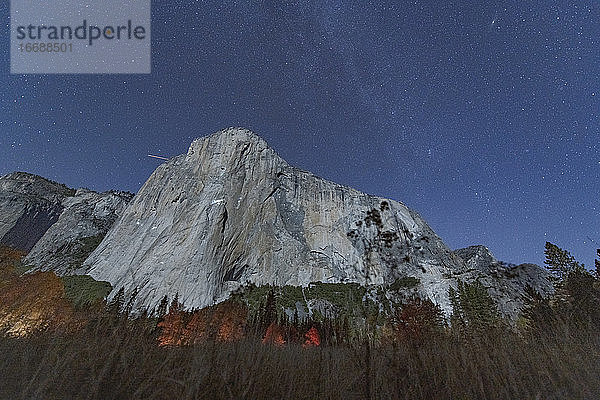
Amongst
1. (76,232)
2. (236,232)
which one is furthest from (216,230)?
(76,232)

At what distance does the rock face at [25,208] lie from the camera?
2670 inches

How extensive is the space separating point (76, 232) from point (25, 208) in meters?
16.5

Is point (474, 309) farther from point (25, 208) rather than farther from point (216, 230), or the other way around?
point (25, 208)

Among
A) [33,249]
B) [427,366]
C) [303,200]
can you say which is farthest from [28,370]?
[33,249]

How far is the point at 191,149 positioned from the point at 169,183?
952 centimetres

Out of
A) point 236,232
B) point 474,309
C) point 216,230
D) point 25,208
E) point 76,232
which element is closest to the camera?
point 474,309

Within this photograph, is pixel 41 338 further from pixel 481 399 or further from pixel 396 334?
pixel 481 399

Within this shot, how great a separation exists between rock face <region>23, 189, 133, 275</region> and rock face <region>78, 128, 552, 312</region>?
827cm

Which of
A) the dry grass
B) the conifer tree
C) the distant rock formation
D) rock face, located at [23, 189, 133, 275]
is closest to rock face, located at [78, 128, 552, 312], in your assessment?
the distant rock formation

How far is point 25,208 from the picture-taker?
72188mm

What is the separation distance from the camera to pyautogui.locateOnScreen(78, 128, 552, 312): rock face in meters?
51.3

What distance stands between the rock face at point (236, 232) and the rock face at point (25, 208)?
81.6ft

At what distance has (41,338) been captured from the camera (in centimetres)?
472

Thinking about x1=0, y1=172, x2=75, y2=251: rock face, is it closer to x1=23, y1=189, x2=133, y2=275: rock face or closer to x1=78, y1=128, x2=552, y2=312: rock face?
x1=23, y1=189, x2=133, y2=275: rock face
